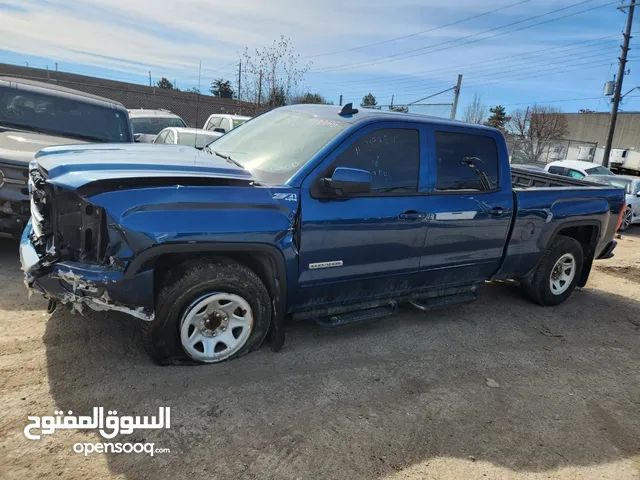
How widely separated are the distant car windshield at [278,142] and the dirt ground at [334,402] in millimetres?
1500

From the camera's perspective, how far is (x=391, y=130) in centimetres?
397

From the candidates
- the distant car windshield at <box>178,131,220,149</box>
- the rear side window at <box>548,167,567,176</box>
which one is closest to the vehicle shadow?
the distant car windshield at <box>178,131,220,149</box>

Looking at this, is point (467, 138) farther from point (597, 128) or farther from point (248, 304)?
→ point (597, 128)

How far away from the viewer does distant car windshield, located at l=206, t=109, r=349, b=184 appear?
363 cm

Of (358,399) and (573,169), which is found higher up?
(573,169)

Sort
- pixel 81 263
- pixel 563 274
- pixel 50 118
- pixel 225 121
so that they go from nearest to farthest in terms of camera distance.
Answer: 1. pixel 81 263
2. pixel 563 274
3. pixel 50 118
4. pixel 225 121

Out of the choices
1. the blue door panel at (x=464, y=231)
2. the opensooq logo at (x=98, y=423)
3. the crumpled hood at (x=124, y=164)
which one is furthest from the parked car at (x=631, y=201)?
the opensooq logo at (x=98, y=423)

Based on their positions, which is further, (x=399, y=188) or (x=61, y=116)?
(x=61, y=116)

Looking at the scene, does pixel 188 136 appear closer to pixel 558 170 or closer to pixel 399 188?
pixel 399 188

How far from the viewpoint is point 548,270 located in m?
5.54

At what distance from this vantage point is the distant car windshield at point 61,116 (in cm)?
607

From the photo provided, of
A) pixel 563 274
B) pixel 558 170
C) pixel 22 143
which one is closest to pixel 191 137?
pixel 22 143

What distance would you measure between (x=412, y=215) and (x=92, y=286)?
251 centimetres

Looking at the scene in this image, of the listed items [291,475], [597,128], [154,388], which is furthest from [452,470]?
[597,128]
